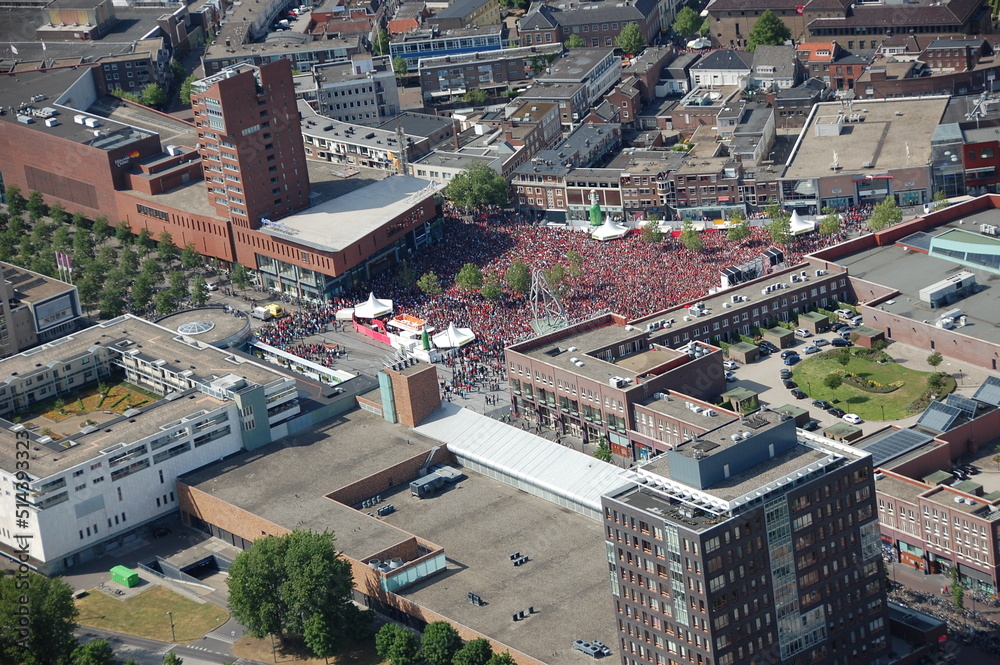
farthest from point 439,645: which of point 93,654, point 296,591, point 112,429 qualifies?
point 112,429

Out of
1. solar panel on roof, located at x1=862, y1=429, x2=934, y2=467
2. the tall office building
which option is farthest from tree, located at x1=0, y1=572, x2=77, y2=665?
solar panel on roof, located at x1=862, y1=429, x2=934, y2=467

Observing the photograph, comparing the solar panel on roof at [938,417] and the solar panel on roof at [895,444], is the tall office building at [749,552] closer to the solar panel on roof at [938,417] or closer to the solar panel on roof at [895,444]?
the solar panel on roof at [895,444]

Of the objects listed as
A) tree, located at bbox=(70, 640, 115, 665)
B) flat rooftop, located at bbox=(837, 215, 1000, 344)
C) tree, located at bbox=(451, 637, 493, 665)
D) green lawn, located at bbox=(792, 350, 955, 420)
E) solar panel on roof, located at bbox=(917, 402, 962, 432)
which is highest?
flat rooftop, located at bbox=(837, 215, 1000, 344)

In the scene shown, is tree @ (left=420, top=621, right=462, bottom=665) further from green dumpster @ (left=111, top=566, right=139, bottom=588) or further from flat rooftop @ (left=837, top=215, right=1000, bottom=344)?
flat rooftop @ (left=837, top=215, right=1000, bottom=344)

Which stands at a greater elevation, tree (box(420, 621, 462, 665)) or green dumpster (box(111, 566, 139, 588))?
green dumpster (box(111, 566, 139, 588))

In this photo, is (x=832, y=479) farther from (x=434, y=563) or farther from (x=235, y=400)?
(x=235, y=400)

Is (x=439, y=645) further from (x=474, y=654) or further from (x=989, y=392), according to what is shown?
(x=989, y=392)
